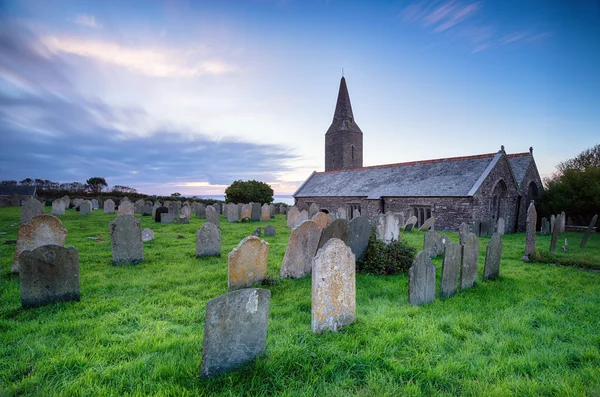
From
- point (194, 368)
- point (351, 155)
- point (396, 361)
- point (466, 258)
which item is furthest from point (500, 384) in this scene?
point (351, 155)

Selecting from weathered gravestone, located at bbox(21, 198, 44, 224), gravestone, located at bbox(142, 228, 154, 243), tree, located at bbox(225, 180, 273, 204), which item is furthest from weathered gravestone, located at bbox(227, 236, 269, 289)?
tree, located at bbox(225, 180, 273, 204)

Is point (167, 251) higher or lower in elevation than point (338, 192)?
lower

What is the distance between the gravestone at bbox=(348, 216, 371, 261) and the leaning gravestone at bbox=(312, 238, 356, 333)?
3.06 metres

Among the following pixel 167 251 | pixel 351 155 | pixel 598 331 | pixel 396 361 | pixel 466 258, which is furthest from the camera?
pixel 351 155

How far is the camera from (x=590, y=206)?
742 inches

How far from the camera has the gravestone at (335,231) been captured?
22.1ft

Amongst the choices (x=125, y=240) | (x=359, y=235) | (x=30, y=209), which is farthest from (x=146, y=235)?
(x=359, y=235)

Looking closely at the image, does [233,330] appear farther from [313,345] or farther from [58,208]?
[58,208]

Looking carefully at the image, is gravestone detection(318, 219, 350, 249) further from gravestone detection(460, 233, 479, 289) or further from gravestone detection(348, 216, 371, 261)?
gravestone detection(460, 233, 479, 289)

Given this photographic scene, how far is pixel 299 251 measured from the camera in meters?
6.90

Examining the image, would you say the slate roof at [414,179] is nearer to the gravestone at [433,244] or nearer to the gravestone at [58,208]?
the gravestone at [433,244]

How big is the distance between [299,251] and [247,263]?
4.55ft

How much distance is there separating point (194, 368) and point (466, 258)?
5.32 m

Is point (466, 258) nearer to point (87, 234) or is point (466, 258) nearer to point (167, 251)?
point (167, 251)
